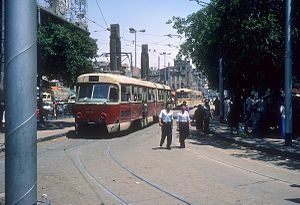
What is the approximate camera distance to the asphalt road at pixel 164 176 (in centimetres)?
815

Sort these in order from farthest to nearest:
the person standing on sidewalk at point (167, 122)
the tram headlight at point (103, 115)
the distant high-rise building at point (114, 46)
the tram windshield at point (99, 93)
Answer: the distant high-rise building at point (114, 46), the tram windshield at point (99, 93), the tram headlight at point (103, 115), the person standing on sidewalk at point (167, 122)

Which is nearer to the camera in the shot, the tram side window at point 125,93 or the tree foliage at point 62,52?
the tram side window at point 125,93

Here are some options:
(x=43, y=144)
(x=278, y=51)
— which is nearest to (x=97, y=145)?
(x=43, y=144)

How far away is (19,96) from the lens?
336 centimetres

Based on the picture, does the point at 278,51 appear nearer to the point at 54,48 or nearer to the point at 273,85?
the point at 273,85

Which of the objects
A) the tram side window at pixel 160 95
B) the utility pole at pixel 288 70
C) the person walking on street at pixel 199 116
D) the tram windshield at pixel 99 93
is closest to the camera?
the utility pole at pixel 288 70

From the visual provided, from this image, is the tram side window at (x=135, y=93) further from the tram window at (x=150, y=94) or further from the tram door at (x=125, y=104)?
the tram window at (x=150, y=94)

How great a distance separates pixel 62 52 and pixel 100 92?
7.01 m

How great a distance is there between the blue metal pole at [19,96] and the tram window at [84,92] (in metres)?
17.7

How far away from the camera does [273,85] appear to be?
2539cm

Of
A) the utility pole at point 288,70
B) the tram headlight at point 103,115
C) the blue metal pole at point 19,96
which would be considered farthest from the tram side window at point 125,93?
the blue metal pole at point 19,96

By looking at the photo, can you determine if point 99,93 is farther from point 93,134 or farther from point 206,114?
point 206,114

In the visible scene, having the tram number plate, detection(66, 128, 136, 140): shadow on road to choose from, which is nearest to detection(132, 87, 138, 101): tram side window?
the tram number plate

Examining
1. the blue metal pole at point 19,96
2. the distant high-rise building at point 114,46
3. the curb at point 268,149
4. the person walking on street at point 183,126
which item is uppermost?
the distant high-rise building at point 114,46
